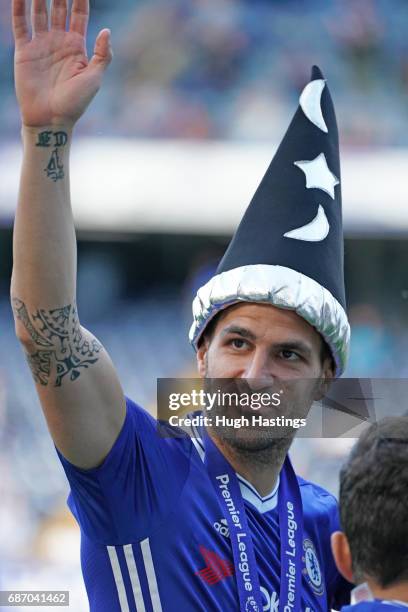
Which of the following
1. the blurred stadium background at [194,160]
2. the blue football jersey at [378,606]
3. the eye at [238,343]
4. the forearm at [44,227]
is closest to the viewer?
the blue football jersey at [378,606]

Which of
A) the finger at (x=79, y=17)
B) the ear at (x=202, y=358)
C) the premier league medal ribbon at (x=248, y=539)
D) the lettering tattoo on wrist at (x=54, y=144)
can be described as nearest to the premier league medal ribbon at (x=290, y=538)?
the premier league medal ribbon at (x=248, y=539)

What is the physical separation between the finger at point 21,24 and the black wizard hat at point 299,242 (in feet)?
2.06

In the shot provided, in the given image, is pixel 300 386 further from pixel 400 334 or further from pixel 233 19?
pixel 233 19

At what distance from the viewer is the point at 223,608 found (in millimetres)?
1600

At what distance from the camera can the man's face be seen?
1757 mm

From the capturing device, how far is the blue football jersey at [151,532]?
1.56 m

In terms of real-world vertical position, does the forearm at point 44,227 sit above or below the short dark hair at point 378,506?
above

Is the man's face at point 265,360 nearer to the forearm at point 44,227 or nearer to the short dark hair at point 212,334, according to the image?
the short dark hair at point 212,334

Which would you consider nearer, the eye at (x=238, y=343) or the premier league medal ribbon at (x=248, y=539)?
the premier league medal ribbon at (x=248, y=539)

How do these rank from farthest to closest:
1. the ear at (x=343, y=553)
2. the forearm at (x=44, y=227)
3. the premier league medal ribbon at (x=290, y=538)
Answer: the premier league medal ribbon at (x=290, y=538) < the forearm at (x=44, y=227) < the ear at (x=343, y=553)

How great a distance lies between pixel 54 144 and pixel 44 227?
0.13m
